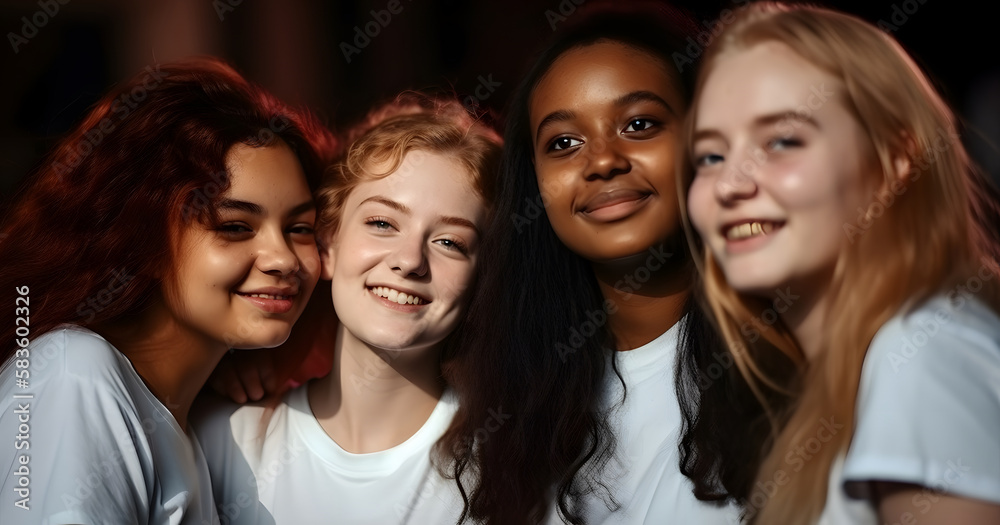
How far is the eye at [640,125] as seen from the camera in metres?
1.79

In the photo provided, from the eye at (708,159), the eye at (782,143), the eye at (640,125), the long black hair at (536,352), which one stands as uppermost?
the eye at (782,143)

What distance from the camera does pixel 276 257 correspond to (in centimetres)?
193

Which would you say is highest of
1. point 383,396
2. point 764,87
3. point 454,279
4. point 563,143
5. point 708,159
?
point 764,87

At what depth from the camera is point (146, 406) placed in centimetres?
178

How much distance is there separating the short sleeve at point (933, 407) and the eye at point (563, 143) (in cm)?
81

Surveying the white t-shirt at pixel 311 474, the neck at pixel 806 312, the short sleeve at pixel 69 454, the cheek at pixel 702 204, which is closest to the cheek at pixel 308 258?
the white t-shirt at pixel 311 474

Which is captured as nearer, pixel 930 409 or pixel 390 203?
pixel 930 409

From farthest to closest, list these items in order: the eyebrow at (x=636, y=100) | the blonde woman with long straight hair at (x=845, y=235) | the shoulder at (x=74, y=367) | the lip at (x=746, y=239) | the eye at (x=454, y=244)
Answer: the eye at (x=454, y=244) → the eyebrow at (x=636, y=100) → the shoulder at (x=74, y=367) → the lip at (x=746, y=239) → the blonde woman with long straight hair at (x=845, y=235)

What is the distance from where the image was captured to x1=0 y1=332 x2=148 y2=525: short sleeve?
1.55 m

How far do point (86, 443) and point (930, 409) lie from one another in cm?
141

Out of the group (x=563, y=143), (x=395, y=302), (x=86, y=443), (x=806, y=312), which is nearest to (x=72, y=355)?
(x=86, y=443)

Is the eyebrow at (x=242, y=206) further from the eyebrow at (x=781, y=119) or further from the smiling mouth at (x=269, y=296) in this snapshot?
the eyebrow at (x=781, y=119)

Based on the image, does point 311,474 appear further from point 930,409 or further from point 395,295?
point 930,409

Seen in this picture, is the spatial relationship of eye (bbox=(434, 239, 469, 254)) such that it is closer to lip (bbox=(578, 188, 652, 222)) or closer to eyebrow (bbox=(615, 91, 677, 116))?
lip (bbox=(578, 188, 652, 222))
